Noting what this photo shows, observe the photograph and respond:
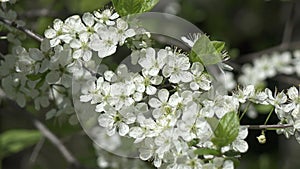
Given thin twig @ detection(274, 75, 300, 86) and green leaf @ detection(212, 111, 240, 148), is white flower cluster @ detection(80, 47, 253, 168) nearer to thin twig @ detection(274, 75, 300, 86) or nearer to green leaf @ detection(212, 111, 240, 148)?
green leaf @ detection(212, 111, 240, 148)

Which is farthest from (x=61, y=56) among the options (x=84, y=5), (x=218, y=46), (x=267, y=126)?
(x=84, y=5)

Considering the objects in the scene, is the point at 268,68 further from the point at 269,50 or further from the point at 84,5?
the point at 84,5

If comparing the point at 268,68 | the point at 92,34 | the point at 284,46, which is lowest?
the point at 268,68

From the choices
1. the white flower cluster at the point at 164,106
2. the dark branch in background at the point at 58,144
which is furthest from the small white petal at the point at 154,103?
the dark branch in background at the point at 58,144

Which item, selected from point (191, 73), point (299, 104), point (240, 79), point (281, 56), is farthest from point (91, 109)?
point (281, 56)

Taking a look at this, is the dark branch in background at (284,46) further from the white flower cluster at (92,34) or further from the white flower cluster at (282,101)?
the white flower cluster at (92,34)

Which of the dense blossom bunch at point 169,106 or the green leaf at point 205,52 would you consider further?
the green leaf at point 205,52
